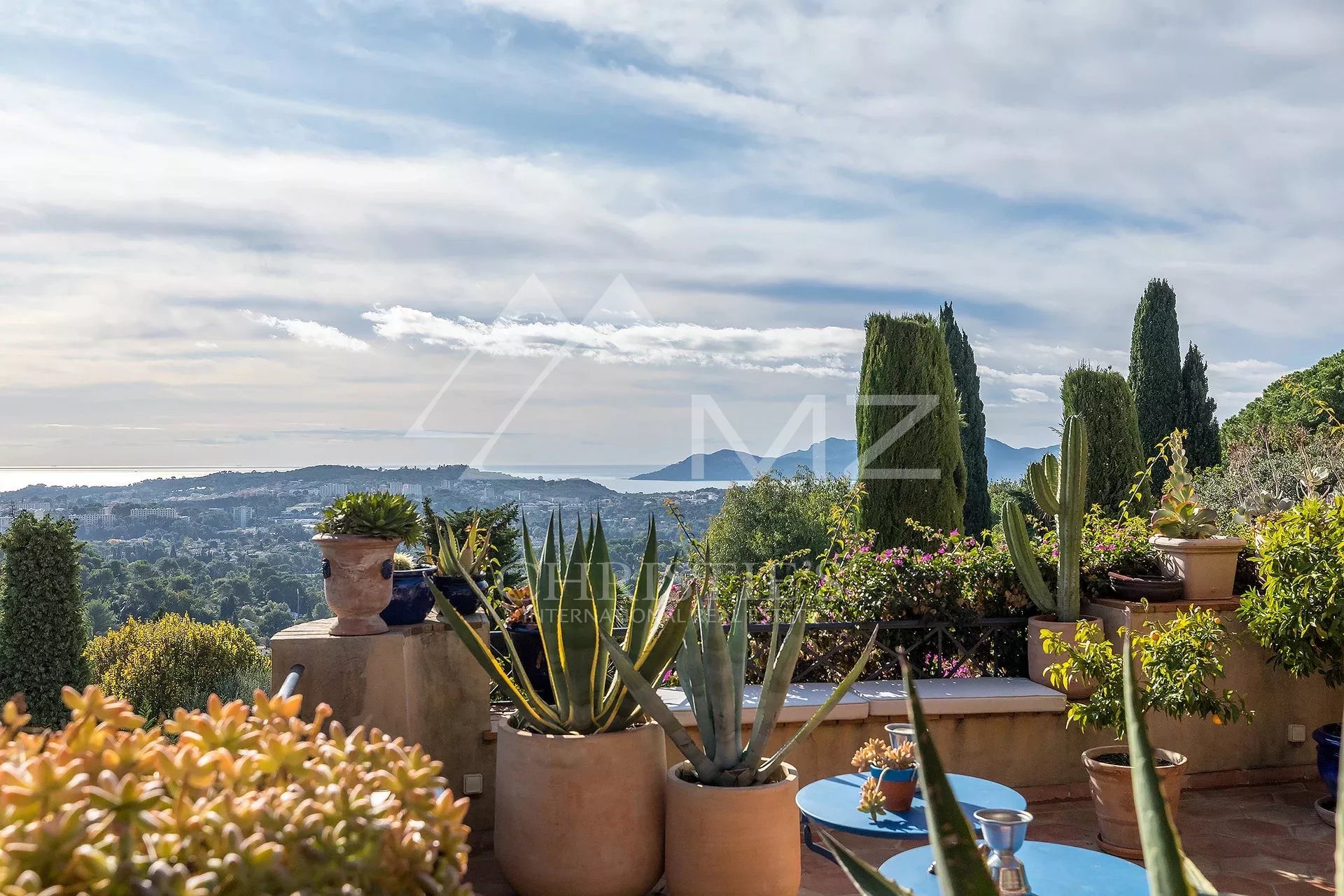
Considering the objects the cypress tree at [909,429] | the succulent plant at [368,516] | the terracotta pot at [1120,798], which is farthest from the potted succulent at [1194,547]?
the cypress tree at [909,429]

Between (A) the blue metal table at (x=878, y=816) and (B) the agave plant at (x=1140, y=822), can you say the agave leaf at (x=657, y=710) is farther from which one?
(B) the agave plant at (x=1140, y=822)

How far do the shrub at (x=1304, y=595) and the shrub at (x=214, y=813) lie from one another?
14.4 ft

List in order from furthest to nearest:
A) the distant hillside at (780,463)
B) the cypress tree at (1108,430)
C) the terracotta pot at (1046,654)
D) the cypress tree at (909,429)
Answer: the cypress tree at (1108,430) → the cypress tree at (909,429) → the distant hillside at (780,463) → the terracotta pot at (1046,654)

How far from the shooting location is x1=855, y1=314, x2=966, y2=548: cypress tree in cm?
1109

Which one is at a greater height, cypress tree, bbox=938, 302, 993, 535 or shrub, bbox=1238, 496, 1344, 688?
cypress tree, bbox=938, 302, 993, 535

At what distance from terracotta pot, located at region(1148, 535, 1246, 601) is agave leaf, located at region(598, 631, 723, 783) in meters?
2.96

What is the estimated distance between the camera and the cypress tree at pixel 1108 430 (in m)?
15.2

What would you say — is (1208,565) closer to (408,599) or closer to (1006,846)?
(1006,846)

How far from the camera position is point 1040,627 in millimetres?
4500

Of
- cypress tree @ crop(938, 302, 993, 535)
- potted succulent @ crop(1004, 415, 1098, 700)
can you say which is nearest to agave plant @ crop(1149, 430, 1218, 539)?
potted succulent @ crop(1004, 415, 1098, 700)

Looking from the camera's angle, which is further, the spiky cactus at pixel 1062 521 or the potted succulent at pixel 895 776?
the spiky cactus at pixel 1062 521

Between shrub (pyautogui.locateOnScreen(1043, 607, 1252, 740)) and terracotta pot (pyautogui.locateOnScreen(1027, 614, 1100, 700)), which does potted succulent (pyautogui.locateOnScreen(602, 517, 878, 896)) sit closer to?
shrub (pyautogui.locateOnScreen(1043, 607, 1252, 740))

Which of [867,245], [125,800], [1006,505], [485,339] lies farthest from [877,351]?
[125,800]

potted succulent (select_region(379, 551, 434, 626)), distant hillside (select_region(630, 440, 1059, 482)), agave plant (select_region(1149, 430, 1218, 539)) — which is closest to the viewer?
potted succulent (select_region(379, 551, 434, 626))
